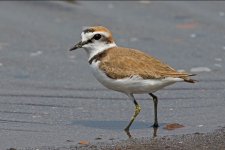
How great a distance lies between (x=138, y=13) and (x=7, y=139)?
6.74 m

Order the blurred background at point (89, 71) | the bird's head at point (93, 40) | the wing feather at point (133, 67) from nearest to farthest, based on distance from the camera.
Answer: the wing feather at point (133, 67) < the blurred background at point (89, 71) < the bird's head at point (93, 40)

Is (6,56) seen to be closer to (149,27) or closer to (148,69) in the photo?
(149,27)

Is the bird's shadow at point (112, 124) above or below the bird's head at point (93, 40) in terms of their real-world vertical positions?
below

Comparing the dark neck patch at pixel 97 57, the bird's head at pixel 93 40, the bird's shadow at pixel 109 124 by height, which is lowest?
the bird's shadow at pixel 109 124

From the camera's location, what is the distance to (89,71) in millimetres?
10641

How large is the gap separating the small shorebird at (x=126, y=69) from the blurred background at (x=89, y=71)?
18.5 inches

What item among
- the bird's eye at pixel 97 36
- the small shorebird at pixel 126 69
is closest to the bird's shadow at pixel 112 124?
the small shorebird at pixel 126 69

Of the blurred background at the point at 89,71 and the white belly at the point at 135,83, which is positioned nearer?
the white belly at the point at 135,83

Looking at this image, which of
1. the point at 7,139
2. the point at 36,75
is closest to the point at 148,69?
the point at 7,139

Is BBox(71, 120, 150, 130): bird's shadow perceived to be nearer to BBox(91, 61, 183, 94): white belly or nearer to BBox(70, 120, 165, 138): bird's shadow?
BBox(70, 120, 165, 138): bird's shadow

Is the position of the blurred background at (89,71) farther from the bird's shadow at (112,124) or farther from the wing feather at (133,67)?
the wing feather at (133,67)

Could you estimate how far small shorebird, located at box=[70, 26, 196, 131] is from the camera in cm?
764

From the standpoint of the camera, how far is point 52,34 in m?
12.3

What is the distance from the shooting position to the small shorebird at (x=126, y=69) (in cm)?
764
